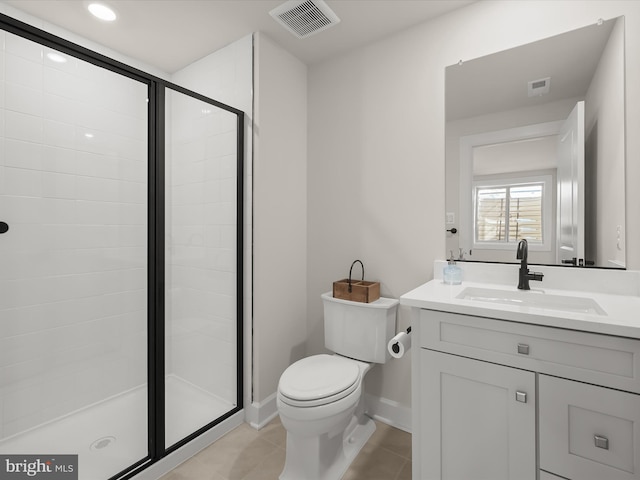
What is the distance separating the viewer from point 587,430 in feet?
3.35

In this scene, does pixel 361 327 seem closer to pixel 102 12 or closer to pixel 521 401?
pixel 521 401

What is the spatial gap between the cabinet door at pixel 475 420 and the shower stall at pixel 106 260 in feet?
4.04

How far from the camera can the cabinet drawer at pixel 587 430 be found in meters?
0.97

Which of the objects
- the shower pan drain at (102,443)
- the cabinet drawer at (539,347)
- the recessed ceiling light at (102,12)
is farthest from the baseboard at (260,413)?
the recessed ceiling light at (102,12)

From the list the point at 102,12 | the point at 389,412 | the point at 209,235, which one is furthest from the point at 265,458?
the point at 102,12

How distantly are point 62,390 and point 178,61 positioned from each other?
2137mm

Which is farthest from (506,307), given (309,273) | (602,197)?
(309,273)

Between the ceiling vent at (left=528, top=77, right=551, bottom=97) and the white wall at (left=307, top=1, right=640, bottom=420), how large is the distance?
21 centimetres

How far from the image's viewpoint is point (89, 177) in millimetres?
1688

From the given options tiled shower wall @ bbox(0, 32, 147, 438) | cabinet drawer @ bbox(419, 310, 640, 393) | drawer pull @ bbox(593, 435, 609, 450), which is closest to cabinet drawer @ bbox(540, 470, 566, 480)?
drawer pull @ bbox(593, 435, 609, 450)

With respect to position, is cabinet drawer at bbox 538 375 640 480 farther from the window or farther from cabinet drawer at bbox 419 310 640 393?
the window

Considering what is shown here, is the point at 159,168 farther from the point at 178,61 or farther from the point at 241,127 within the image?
the point at 178,61

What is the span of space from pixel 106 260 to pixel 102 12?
4.39 ft

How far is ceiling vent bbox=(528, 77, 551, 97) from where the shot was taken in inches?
61.2
